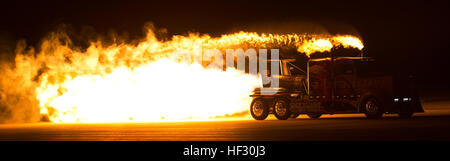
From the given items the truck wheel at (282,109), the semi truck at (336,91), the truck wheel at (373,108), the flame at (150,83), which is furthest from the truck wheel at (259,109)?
the truck wheel at (373,108)

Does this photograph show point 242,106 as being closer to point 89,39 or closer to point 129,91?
point 129,91

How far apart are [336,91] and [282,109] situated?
2559 millimetres

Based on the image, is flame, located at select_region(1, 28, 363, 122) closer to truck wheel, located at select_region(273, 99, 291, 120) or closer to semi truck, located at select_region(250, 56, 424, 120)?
semi truck, located at select_region(250, 56, 424, 120)

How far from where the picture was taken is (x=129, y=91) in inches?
1201

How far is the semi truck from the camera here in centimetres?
2319

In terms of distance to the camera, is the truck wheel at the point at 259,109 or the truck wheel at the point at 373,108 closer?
the truck wheel at the point at 373,108

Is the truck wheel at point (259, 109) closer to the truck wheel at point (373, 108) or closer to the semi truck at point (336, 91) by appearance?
the semi truck at point (336, 91)

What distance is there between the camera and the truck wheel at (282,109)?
25.3 m

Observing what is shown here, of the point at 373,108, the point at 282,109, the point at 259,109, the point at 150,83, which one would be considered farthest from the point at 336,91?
the point at 150,83

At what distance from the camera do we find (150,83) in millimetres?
30547

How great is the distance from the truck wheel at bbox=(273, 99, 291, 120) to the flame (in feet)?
14.2

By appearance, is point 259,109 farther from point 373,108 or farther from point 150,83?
point 150,83
